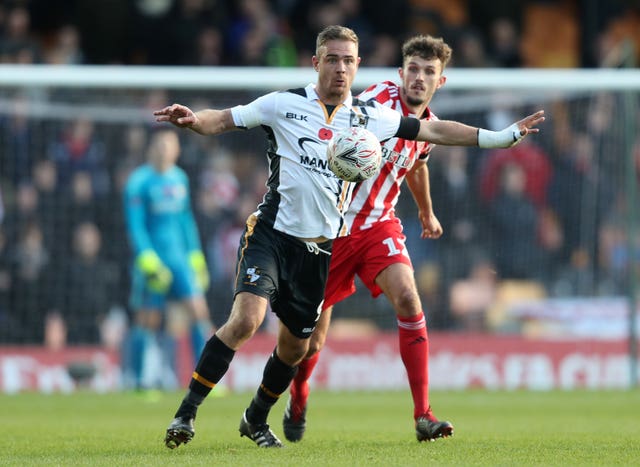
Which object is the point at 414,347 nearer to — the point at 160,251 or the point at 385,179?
the point at 385,179

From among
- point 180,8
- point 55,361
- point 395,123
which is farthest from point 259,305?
point 180,8

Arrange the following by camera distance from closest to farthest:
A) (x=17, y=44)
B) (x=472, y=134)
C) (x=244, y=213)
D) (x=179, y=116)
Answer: (x=179, y=116)
(x=472, y=134)
(x=244, y=213)
(x=17, y=44)

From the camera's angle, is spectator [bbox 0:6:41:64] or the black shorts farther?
spectator [bbox 0:6:41:64]

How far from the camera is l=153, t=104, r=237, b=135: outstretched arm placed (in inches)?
263

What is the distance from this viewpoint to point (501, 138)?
7191 mm

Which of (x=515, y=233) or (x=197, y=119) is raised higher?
(x=515, y=233)

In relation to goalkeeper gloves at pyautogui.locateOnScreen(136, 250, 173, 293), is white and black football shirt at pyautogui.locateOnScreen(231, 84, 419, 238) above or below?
above

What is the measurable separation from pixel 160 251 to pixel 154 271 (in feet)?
1.68

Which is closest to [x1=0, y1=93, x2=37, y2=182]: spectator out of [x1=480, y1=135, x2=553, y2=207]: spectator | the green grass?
the green grass

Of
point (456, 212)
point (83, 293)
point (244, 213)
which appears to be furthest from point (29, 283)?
point (456, 212)

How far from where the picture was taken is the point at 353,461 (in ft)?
20.6

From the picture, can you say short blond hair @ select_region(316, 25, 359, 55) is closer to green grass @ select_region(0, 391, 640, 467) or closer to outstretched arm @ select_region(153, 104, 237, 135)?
outstretched arm @ select_region(153, 104, 237, 135)

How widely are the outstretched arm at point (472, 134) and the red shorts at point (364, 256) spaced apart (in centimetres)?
102

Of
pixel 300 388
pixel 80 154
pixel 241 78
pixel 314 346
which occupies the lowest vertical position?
pixel 300 388
